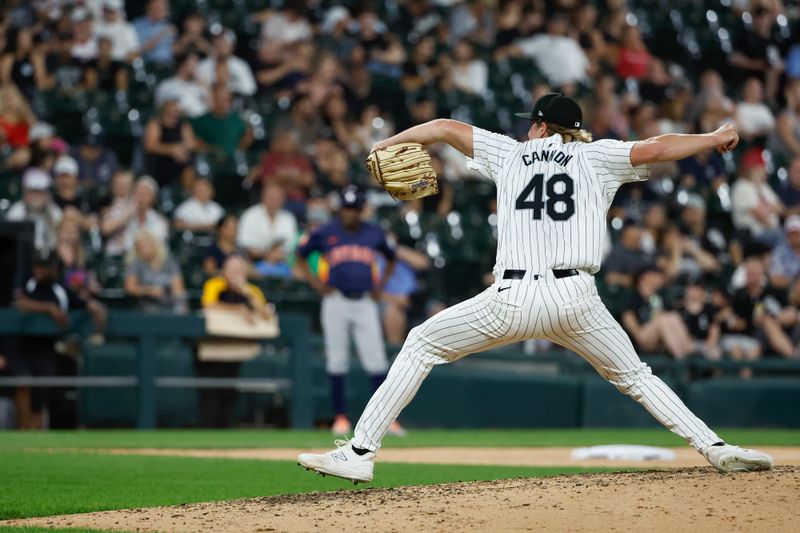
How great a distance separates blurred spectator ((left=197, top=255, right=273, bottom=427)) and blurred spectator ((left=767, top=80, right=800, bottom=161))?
326 inches

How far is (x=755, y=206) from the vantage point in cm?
1597

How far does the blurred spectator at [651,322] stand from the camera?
43.7 ft

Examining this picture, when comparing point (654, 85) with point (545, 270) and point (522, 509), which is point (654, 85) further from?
point (522, 509)

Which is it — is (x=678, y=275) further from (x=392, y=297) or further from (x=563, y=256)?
(x=563, y=256)

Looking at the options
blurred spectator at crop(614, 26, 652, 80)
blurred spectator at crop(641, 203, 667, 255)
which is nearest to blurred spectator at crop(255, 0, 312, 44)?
blurred spectator at crop(641, 203, 667, 255)

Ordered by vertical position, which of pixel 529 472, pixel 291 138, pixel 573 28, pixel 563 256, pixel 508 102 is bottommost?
pixel 529 472

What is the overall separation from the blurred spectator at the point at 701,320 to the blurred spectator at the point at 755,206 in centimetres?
212

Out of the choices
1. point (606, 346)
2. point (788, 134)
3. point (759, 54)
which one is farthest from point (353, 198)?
point (759, 54)

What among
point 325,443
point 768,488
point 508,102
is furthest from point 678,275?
point 768,488

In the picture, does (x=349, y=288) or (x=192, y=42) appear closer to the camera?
(x=349, y=288)

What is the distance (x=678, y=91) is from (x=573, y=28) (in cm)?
161

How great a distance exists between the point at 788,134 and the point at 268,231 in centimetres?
770

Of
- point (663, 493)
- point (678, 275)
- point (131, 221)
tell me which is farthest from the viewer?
point (678, 275)

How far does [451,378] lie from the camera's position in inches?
500
